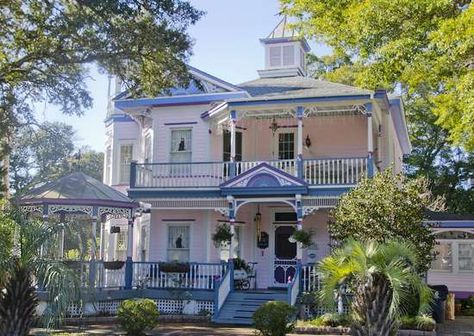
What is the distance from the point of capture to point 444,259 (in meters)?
27.6

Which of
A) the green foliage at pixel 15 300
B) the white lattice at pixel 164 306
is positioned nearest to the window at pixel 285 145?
the white lattice at pixel 164 306

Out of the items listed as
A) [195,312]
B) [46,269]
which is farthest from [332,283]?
[195,312]

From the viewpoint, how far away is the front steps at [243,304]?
1920 centimetres

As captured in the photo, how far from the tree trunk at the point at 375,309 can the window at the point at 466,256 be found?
1794 centimetres

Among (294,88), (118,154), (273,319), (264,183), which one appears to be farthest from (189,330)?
(118,154)

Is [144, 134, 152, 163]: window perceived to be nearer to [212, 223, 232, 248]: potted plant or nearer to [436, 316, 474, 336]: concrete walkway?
[212, 223, 232, 248]: potted plant

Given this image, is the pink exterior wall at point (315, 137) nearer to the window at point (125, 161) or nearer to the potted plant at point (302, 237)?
the potted plant at point (302, 237)

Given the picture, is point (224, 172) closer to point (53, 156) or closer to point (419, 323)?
point (419, 323)

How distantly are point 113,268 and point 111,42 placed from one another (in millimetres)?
8071

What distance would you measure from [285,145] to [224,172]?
3.06 m

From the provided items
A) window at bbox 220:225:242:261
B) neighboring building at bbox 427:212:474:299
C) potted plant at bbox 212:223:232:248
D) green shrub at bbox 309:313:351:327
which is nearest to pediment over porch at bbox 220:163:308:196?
potted plant at bbox 212:223:232:248

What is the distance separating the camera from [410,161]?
4044cm

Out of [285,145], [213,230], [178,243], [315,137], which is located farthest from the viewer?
[285,145]

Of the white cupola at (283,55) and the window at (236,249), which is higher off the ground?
the white cupola at (283,55)
